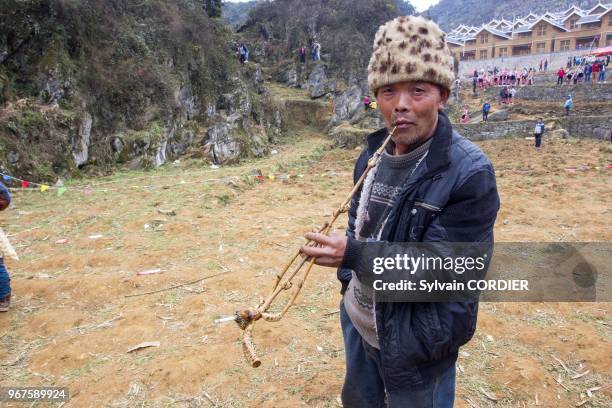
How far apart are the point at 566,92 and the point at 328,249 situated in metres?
27.9

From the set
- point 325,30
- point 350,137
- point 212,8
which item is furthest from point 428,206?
point 325,30

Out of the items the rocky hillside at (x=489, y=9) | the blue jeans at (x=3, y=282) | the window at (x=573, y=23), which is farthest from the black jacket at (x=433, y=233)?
the rocky hillside at (x=489, y=9)

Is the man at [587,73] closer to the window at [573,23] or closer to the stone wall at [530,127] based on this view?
the stone wall at [530,127]

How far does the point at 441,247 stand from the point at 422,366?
1.52ft

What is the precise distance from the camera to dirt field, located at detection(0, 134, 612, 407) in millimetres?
2756

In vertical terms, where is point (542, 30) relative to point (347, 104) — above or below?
above

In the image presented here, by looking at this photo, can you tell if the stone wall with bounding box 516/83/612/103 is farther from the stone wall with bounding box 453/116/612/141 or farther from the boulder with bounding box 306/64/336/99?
the boulder with bounding box 306/64/336/99

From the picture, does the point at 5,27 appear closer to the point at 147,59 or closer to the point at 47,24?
the point at 47,24

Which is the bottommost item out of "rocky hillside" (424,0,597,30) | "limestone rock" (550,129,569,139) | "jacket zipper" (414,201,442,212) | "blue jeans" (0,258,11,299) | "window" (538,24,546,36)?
"blue jeans" (0,258,11,299)

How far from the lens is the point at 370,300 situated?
150cm

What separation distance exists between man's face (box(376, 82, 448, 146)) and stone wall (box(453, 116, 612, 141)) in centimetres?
1753

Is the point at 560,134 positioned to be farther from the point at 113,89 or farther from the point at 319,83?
the point at 113,89

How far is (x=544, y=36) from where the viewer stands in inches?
1506

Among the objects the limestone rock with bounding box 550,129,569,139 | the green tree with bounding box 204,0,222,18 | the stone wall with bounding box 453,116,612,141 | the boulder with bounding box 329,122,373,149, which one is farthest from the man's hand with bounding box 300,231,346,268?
the green tree with bounding box 204,0,222,18
